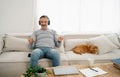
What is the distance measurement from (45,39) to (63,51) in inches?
15.4

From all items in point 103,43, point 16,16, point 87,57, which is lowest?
point 87,57

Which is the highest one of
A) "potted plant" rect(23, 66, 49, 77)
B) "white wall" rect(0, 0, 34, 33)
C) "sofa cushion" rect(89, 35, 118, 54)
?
"white wall" rect(0, 0, 34, 33)

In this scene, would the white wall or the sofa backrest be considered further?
the white wall

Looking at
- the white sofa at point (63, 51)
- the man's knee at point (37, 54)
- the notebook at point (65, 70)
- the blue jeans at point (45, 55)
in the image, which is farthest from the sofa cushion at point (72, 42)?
the notebook at point (65, 70)

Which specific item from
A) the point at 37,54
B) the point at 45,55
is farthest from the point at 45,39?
the point at 37,54

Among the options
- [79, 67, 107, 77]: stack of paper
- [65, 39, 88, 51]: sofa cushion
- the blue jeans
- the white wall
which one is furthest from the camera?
the white wall

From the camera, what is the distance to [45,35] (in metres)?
3.01

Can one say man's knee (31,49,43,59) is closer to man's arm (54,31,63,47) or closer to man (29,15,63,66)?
man (29,15,63,66)

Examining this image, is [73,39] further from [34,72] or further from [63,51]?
[34,72]

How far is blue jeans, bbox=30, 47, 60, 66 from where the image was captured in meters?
2.56

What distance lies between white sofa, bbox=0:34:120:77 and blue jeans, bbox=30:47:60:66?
3.3 inches

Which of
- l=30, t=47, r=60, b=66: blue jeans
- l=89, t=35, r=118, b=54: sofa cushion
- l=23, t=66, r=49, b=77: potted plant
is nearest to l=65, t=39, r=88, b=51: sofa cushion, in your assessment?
l=89, t=35, r=118, b=54: sofa cushion

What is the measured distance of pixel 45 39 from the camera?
2979 mm

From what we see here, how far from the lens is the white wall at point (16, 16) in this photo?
11.6 ft
